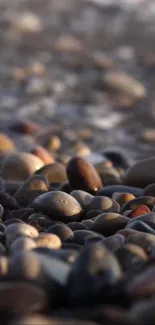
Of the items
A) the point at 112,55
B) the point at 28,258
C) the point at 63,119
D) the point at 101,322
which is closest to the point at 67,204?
the point at 28,258

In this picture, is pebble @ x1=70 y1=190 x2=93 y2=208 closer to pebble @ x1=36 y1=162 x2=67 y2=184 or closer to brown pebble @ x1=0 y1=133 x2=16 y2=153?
pebble @ x1=36 y1=162 x2=67 y2=184

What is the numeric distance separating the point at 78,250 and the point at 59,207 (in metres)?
0.65

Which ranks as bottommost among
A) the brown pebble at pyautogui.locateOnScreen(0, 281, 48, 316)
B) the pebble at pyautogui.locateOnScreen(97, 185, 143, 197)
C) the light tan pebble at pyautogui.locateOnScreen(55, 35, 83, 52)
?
the brown pebble at pyautogui.locateOnScreen(0, 281, 48, 316)

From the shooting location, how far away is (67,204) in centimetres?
282

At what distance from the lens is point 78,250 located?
214cm

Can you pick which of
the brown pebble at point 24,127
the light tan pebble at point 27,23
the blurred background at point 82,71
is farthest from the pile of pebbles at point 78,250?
the light tan pebble at point 27,23

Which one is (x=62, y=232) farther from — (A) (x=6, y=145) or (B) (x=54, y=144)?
(B) (x=54, y=144)

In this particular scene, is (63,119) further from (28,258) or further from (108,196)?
(28,258)

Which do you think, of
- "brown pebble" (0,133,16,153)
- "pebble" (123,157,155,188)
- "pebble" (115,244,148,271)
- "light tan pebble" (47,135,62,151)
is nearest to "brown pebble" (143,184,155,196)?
"pebble" (123,157,155,188)

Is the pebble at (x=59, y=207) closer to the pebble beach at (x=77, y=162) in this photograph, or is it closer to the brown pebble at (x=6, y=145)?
the pebble beach at (x=77, y=162)

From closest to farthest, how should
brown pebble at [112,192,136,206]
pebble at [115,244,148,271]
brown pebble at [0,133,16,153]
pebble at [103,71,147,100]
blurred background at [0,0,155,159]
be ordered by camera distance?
pebble at [115,244,148,271]
brown pebble at [112,192,136,206]
brown pebble at [0,133,16,153]
blurred background at [0,0,155,159]
pebble at [103,71,147,100]

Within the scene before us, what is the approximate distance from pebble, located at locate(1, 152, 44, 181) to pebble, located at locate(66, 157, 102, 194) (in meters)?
0.53

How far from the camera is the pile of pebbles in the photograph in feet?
5.34

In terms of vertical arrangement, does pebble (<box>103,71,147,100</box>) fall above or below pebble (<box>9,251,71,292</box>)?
above
